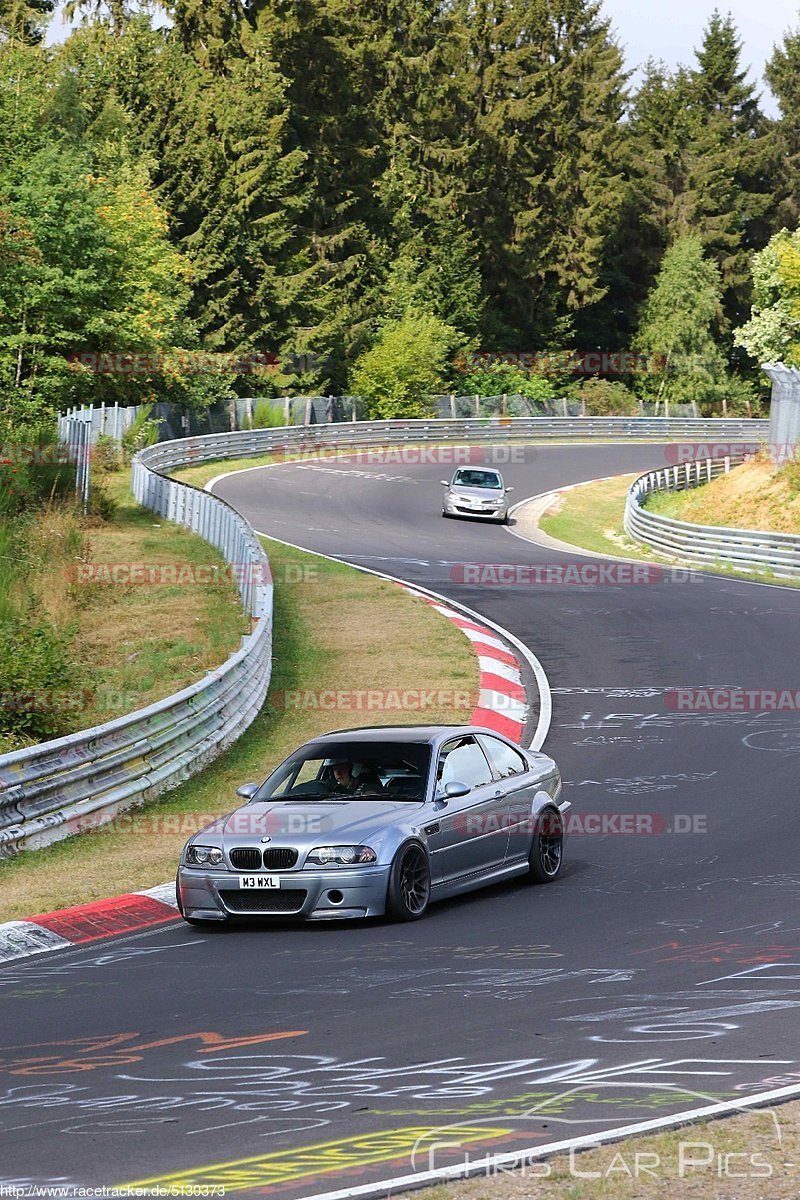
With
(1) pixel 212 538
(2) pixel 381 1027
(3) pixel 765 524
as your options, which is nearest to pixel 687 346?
(3) pixel 765 524

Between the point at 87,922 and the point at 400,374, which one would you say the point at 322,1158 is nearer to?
the point at 87,922

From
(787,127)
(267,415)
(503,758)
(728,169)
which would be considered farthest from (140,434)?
(787,127)

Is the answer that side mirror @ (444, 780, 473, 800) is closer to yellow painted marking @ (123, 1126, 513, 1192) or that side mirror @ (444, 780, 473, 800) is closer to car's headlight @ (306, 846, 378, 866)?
car's headlight @ (306, 846, 378, 866)

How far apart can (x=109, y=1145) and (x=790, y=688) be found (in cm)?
1705

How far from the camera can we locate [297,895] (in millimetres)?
10977

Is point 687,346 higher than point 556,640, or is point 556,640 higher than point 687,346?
point 687,346

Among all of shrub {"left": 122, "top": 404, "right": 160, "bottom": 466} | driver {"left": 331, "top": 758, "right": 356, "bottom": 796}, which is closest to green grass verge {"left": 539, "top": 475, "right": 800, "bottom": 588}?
shrub {"left": 122, "top": 404, "right": 160, "bottom": 466}

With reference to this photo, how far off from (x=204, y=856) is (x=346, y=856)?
1.03 meters

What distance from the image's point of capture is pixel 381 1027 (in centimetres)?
818

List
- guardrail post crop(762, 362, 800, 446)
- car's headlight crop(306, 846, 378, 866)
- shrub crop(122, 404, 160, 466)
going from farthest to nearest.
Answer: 1. shrub crop(122, 404, 160, 466)
2. guardrail post crop(762, 362, 800, 446)
3. car's headlight crop(306, 846, 378, 866)

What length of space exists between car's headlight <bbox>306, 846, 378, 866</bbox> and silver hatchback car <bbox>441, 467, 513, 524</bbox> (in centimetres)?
3657

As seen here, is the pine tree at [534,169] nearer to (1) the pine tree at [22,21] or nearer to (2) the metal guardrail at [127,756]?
(1) the pine tree at [22,21]

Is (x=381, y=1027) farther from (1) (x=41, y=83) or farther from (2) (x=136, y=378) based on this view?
(1) (x=41, y=83)

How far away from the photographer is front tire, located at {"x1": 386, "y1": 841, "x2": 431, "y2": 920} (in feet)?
35.9
